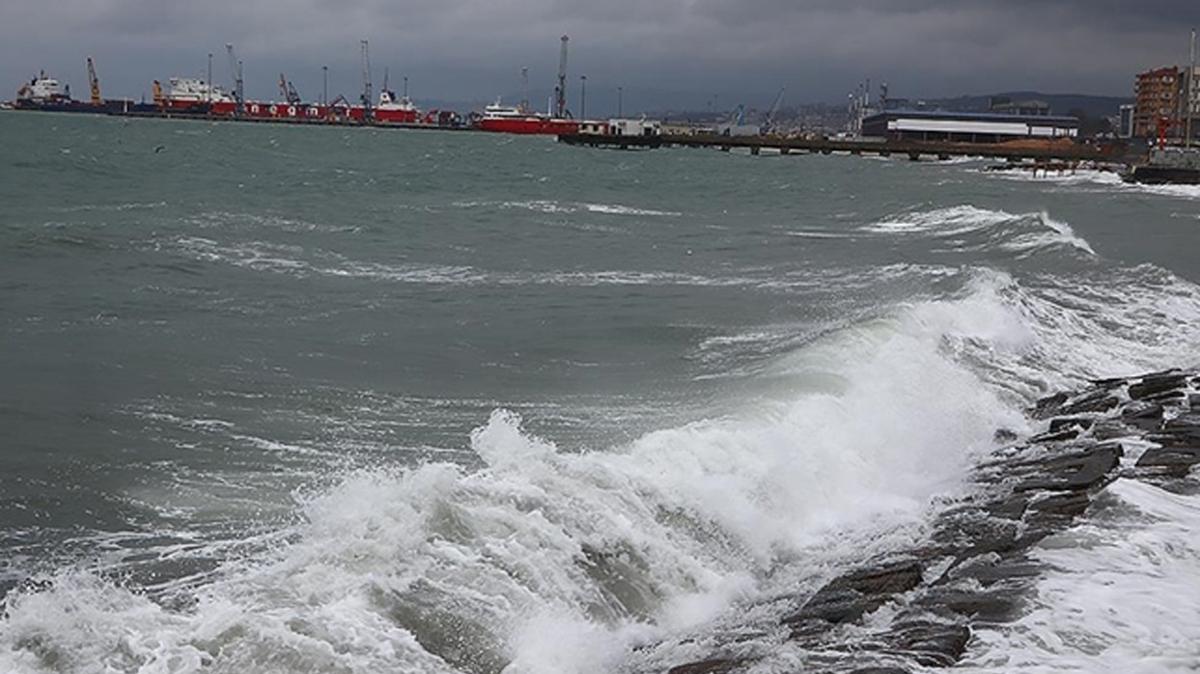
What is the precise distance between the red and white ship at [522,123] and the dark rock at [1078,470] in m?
133

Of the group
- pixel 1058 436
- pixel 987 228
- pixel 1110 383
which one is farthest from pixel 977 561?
pixel 987 228

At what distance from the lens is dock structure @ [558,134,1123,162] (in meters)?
110

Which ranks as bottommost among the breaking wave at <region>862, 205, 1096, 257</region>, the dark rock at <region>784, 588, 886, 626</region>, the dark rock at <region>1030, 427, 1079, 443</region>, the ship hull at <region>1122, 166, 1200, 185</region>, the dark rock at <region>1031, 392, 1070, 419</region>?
the dark rock at <region>1031, 392, 1070, 419</region>

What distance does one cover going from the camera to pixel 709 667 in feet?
25.0

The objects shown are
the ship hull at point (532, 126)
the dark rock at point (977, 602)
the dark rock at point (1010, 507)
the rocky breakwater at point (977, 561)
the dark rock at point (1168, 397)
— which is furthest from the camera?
the ship hull at point (532, 126)

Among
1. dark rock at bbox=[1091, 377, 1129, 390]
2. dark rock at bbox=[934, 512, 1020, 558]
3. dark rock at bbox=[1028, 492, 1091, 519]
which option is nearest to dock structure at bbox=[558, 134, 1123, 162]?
dark rock at bbox=[1091, 377, 1129, 390]

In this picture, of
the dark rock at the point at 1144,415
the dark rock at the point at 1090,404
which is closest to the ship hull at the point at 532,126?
the dark rock at the point at 1090,404

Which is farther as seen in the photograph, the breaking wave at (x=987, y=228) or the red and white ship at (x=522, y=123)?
the red and white ship at (x=522, y=123)

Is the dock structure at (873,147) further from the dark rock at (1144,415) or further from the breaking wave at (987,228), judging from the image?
the dark rock at (1144,415)

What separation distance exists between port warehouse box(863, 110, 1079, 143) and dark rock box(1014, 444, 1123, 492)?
124477 mm

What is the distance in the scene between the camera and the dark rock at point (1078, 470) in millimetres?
11305

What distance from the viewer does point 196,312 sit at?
64.2 feet

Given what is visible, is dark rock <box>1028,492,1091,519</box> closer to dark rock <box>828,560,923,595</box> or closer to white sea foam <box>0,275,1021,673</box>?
white sea foam <box>0,275,1021,673</box>

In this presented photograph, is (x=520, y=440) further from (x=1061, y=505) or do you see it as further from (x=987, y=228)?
(x=987, y=228)
